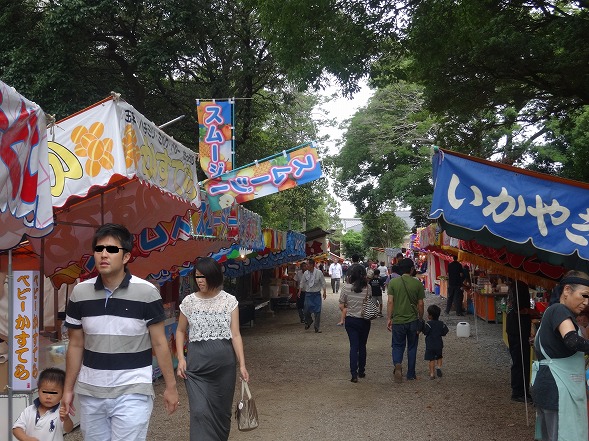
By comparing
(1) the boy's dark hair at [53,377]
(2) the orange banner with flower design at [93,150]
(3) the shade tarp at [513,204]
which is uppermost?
(2) the orange banner with flower design at [93,150]

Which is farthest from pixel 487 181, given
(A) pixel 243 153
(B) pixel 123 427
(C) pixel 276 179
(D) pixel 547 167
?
(D) pixel 547 167

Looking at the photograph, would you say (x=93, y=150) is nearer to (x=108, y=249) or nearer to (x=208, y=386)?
(x=108, y=249)

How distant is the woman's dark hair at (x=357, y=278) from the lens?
10573 millimetres

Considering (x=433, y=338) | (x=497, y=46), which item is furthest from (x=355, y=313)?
(x=497, y=46)

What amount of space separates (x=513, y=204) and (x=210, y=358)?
277 cm

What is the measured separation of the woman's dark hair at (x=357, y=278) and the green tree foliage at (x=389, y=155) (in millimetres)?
21779

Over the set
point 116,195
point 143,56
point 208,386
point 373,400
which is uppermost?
point 143,56

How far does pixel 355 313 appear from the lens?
1045 centimetres

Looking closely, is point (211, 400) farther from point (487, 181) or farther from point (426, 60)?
point (426, 60)

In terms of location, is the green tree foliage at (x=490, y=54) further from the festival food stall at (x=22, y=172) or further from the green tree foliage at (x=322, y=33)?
the festival food stall at (x=22, y=172)

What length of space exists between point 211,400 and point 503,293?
13847mm

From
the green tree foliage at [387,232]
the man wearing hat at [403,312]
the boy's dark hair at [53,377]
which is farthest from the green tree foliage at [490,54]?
the green tree foliage at [387,232]

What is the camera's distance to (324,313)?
80.8 ft

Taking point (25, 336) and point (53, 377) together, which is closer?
point (53, 377)
